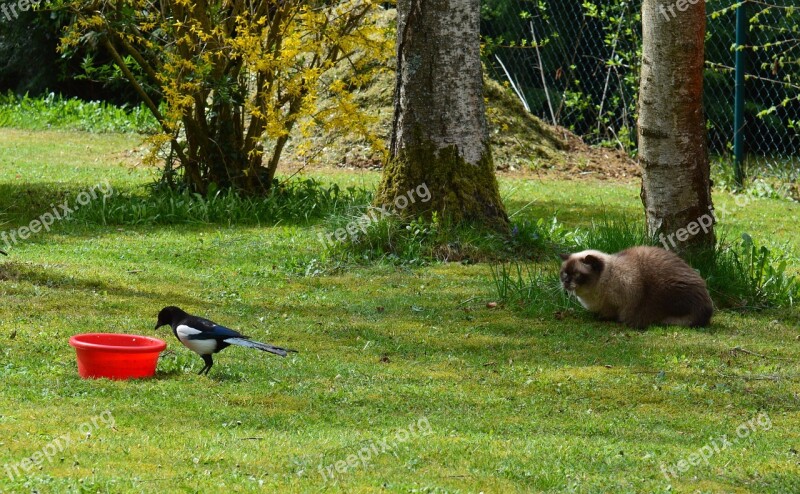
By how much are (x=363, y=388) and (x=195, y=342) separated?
3.31ft

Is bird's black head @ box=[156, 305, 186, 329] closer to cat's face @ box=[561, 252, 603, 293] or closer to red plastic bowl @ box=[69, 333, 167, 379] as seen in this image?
red plastic bowl @ box=[69, 333, 167, 379]

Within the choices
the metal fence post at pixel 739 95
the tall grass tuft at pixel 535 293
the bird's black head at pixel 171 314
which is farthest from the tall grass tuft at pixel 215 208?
the metal fence post at pixel 739 95

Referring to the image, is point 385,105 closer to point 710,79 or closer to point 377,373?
point 710,79

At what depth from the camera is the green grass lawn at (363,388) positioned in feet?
16.0

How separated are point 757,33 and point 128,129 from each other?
1082 centimetres

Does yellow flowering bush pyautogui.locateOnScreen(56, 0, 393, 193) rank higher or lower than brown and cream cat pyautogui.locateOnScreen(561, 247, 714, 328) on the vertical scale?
higher

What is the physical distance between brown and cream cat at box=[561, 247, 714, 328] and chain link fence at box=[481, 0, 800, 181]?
339 inches

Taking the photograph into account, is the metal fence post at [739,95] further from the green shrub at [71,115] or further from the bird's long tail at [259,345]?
the bird's long tail at [259,345]

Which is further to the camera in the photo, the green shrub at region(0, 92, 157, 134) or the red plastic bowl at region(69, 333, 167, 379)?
the green shrub at region(0, 92, 157, 134)

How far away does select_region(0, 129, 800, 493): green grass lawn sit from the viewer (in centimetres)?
489

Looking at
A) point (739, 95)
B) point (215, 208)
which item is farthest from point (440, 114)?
point (739, 95)

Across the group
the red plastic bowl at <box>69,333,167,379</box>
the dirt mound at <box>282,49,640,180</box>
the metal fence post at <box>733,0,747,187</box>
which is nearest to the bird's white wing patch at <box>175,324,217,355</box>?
the red plastic bowl at <box>69,333,167,379</box>

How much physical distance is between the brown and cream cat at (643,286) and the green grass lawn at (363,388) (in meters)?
0.15

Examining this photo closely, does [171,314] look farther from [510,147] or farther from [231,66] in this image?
[510,147]
